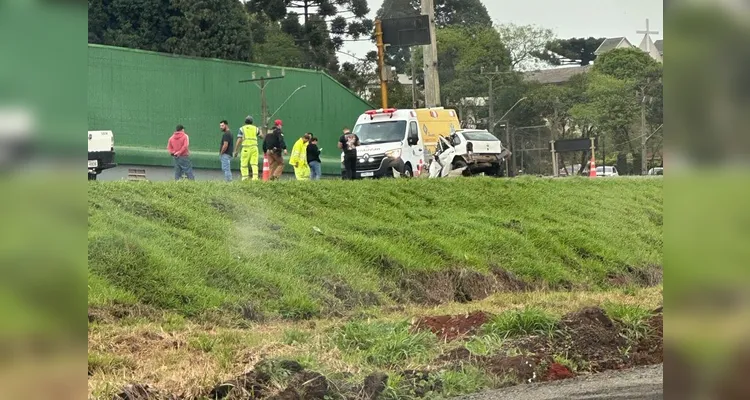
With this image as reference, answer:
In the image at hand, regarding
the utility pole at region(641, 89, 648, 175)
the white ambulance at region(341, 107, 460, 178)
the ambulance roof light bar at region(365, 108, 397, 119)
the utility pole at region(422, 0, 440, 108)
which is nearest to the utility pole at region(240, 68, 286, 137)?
the utility pole at region(422, 0, 440, 108)

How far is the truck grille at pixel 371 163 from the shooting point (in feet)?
64.4

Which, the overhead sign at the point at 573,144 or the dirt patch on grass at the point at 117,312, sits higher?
the overhead sign at the point at 573,144

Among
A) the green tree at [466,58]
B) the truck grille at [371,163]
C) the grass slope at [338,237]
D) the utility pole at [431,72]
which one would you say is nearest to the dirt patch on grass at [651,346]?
the grass slope at [338,237]

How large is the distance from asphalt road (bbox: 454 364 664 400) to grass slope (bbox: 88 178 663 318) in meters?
1.55

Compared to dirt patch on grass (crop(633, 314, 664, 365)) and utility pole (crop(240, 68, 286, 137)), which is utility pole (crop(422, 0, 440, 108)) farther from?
dirt patch on grass (crop(633, 314, 664, 365))

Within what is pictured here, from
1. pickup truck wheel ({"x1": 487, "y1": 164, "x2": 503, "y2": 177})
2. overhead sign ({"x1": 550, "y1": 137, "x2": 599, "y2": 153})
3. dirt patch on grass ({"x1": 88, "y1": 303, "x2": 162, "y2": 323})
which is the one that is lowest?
dirt patch on grass ({"x1": 88, "y1": 303, "x2": 162, "y2": 323})

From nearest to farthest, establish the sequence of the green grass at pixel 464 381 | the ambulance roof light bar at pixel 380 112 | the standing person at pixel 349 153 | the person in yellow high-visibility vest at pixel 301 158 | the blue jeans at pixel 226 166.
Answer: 1. the green grass at pixel 464 381
2. the blue jeans at pixel 226 166
3. the person in yellow high-visibility vest at pixel 301 158
4. the standing person at pixel 349 153
5. the ambulance roof light bar at pixel 380 112

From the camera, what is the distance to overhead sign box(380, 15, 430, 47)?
779 centimetres

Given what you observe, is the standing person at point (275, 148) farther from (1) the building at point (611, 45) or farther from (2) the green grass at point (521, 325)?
(2) the green grass at point (521, 325)

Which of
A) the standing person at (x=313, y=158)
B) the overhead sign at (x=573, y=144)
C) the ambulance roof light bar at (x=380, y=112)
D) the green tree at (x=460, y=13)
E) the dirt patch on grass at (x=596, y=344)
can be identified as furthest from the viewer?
the ambulance roof light bar at (x=380, y=112)

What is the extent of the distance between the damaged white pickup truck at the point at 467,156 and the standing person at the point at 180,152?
27.3 feet

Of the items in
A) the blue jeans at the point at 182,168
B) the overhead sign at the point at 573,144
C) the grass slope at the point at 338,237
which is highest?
the overhead sign at the point at 573,144
